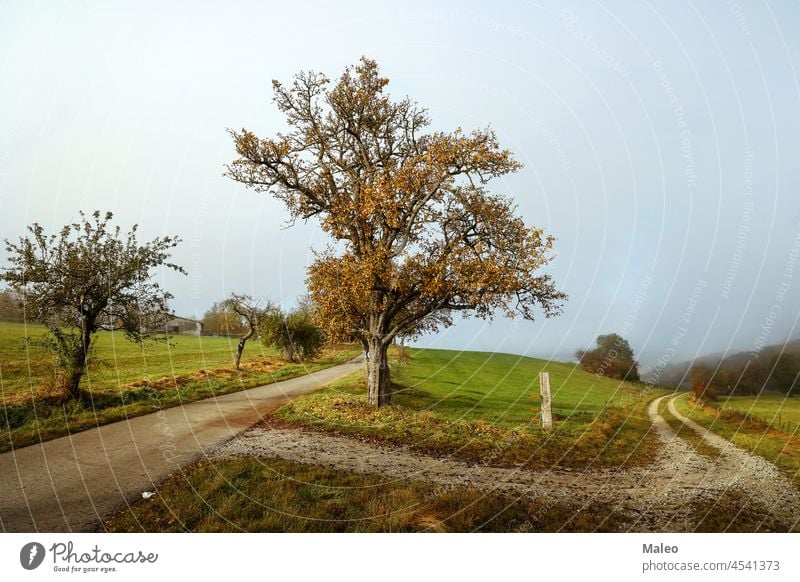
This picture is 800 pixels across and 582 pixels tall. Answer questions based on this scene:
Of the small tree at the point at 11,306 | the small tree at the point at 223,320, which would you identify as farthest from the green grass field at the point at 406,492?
the small tree at the point at 223,320

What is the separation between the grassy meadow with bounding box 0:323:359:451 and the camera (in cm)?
1005

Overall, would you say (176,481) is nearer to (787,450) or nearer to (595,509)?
(595,509)

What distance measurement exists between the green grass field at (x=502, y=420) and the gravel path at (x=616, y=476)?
0.81m

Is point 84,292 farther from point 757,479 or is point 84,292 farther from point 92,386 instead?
point 757,479

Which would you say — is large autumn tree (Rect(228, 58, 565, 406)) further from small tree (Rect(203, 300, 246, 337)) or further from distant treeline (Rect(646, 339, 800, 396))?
small tree (Rect(203, 300, 246, 337))

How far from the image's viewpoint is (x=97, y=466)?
7535 mm

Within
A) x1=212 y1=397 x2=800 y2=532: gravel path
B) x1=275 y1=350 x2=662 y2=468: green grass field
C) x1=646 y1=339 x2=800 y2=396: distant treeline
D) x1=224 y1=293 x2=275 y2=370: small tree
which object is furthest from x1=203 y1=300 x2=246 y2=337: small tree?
x1=646 y1=339 x2=800 y2=396: distant treeline

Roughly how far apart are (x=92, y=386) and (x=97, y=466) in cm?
736

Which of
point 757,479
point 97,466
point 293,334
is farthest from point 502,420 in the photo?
point 293,334

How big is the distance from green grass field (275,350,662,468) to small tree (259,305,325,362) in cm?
747
